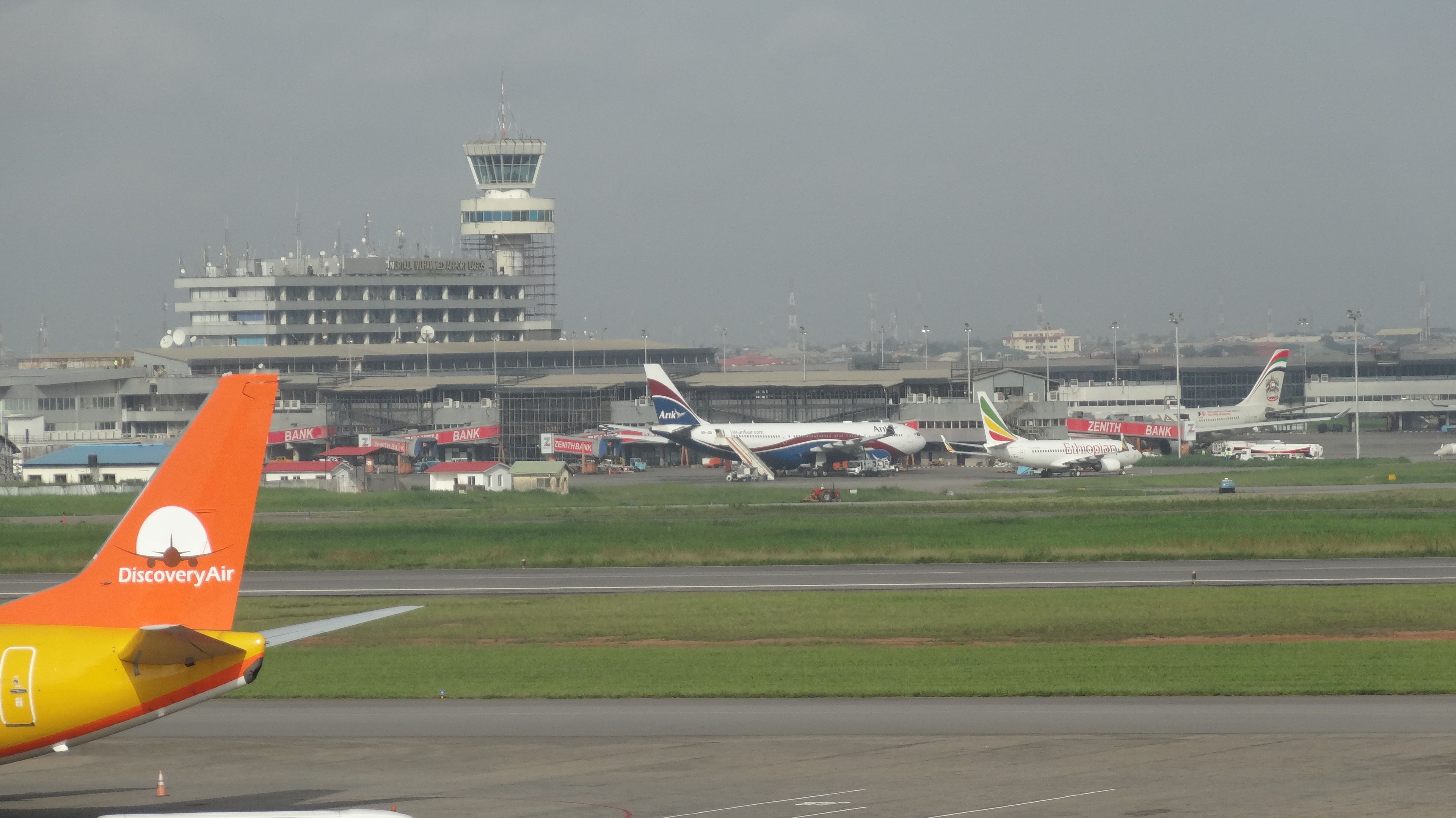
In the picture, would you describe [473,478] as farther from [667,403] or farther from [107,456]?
[107,456]

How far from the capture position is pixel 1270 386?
432ft

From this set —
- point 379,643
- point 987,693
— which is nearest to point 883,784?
point 987,693

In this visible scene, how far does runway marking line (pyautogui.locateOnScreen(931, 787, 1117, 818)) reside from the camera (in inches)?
748

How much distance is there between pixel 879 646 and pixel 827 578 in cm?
1472

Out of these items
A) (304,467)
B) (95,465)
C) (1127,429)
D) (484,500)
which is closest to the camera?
(484,500)

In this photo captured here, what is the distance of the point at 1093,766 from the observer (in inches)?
856

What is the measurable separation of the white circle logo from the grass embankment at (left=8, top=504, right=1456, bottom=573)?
3805 cm

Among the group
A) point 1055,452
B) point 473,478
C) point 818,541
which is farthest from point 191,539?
point 1055,452

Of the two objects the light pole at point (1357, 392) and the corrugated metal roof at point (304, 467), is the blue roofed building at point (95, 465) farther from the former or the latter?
the light pole at point (1357, 392)

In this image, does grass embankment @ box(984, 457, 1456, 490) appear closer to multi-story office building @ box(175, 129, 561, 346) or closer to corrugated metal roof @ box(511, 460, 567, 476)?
corrugated metal roof @ box(511, 460, 567, 476)

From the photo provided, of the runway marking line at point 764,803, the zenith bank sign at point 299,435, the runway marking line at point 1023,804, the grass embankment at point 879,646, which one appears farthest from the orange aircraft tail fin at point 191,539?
the zenith bank sign at point 299,435

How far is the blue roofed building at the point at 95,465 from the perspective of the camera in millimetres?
106750

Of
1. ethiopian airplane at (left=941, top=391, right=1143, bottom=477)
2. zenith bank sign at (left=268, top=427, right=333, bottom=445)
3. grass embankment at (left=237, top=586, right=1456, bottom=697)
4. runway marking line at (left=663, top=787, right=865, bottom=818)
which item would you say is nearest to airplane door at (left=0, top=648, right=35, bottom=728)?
runway marking line at (left=663, top=787, right=865, bottom=818)

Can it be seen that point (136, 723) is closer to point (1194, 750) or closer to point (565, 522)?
point (1194, 750)
